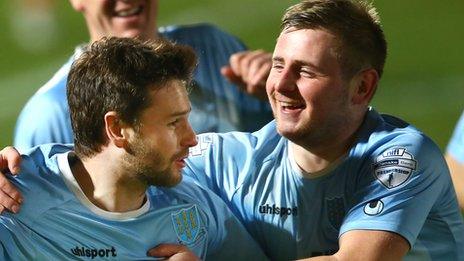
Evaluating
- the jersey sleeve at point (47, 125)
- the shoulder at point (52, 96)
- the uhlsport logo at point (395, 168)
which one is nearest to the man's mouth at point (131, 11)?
the shoulder at point (52, 96)

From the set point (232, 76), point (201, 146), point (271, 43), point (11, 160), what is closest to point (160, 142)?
point (11, 160)

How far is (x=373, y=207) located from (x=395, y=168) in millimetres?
142

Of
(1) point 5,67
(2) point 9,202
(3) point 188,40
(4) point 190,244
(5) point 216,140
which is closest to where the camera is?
(2) point 9,202

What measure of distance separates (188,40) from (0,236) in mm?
1943

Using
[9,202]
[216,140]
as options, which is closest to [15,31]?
[216,140]

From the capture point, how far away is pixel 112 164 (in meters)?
3.66

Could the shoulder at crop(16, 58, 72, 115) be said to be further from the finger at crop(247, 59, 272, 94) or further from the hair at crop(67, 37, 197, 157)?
the hair at crop(67, 37, 197, 157)

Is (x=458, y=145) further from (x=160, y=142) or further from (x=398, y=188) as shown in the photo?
(x=160, y=142)

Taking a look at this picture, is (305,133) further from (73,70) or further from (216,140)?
(73,70)

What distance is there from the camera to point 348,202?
12.8 feet

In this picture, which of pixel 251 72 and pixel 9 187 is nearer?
pixel 9 187

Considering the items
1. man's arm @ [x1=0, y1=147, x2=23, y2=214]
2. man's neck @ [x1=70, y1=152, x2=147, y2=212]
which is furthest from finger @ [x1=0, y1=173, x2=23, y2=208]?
man's neck @ [x1=70, y1=152, x2=147, y2=212]

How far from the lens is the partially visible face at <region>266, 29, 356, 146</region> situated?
387cm

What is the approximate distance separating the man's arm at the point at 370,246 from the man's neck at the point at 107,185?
1.88ft
